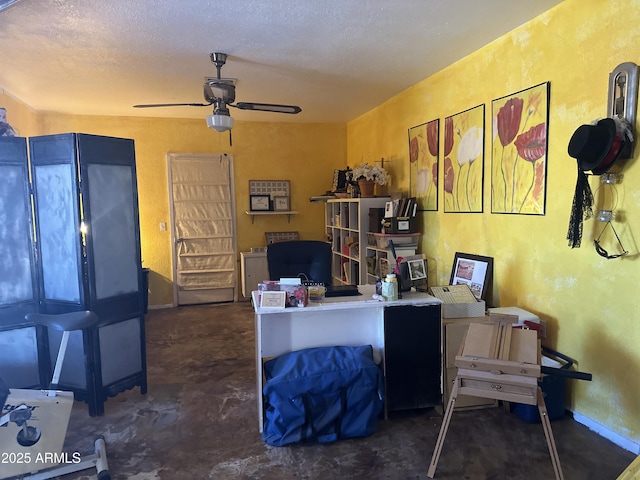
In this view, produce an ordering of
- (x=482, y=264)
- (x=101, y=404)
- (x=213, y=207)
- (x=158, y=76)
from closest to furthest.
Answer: (x=101, y=404) → (x=482, y=264) → (x=158, y=76) → (x=213, y=207)

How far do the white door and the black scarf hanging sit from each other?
4625 mm

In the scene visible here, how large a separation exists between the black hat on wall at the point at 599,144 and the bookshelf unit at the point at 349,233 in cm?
252

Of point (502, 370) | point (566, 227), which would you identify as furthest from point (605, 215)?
point (502, 370)

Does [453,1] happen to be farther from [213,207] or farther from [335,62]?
[213,207]

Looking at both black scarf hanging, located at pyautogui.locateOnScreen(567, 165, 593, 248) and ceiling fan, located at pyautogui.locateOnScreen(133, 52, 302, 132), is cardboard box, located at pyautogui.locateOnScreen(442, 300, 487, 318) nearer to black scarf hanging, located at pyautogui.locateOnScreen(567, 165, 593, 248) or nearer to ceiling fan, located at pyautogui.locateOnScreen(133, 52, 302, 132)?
black scarf hanging, located at pyautogui.locateOnScreen(567, 165, 593, 248)

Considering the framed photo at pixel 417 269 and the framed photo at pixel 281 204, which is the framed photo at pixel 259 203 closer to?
the framed photo at pixel 281 204

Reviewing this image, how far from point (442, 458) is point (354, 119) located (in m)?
4.86

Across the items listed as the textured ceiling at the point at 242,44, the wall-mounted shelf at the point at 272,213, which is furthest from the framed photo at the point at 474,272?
the wall-mounted shelf at the point at 272,213

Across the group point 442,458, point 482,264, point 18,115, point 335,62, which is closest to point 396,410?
point 442,458

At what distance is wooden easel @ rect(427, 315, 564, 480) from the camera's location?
6.39ft

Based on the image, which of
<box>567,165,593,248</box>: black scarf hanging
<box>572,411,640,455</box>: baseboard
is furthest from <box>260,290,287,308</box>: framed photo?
<box>572,411,640,455</box>: baseboard

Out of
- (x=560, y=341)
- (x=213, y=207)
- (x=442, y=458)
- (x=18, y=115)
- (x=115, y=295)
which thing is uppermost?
(x=18, y=115)

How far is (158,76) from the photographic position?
12.9ft

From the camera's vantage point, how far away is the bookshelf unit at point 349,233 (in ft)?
16.0
